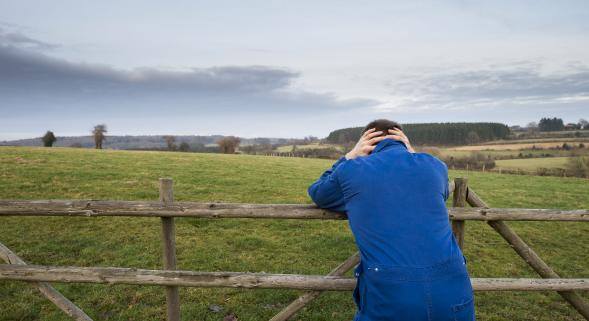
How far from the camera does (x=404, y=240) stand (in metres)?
2.39

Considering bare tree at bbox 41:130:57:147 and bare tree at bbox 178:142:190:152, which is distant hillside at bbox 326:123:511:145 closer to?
bare tree at bbox 178:142:190:152

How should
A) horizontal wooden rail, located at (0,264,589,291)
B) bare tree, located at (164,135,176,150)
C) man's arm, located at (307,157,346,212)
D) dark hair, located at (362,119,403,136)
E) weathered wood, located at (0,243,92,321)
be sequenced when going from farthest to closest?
bare tree, located at (164,135,176,150) < weathered wood, located at (0,243,92,321) < horizontal wooden rail, located at (0,264,589,291) < dark hair, located at (362,119,403,136) < man's arm, located at (307,157,346,212)

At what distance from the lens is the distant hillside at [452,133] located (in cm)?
8581

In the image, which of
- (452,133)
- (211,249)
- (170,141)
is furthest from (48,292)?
(452,133)

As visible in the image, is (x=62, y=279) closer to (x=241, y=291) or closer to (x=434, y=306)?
(x=241, y=291)

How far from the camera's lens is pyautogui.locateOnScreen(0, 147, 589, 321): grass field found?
6102 millimetres

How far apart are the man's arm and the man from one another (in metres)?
0.23

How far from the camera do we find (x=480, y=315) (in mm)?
6031

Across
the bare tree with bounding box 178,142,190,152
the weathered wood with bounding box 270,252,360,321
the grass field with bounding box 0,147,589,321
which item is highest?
the bare tree with bounding box 178,142,190,152

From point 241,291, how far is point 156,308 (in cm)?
150

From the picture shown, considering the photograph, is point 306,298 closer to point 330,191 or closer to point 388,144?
point 330,191

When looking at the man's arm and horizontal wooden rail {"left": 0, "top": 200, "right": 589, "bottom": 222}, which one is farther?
horizontal wooden rail {"left": 0, "top": 200, "right": 589, "bottom": 222}

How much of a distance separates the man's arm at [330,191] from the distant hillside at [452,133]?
7897 cm

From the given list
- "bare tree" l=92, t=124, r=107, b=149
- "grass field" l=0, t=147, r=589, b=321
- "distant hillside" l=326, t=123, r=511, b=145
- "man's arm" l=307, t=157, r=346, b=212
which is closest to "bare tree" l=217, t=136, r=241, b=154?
"bare tree" l=92, t=124, r=107, b=149
